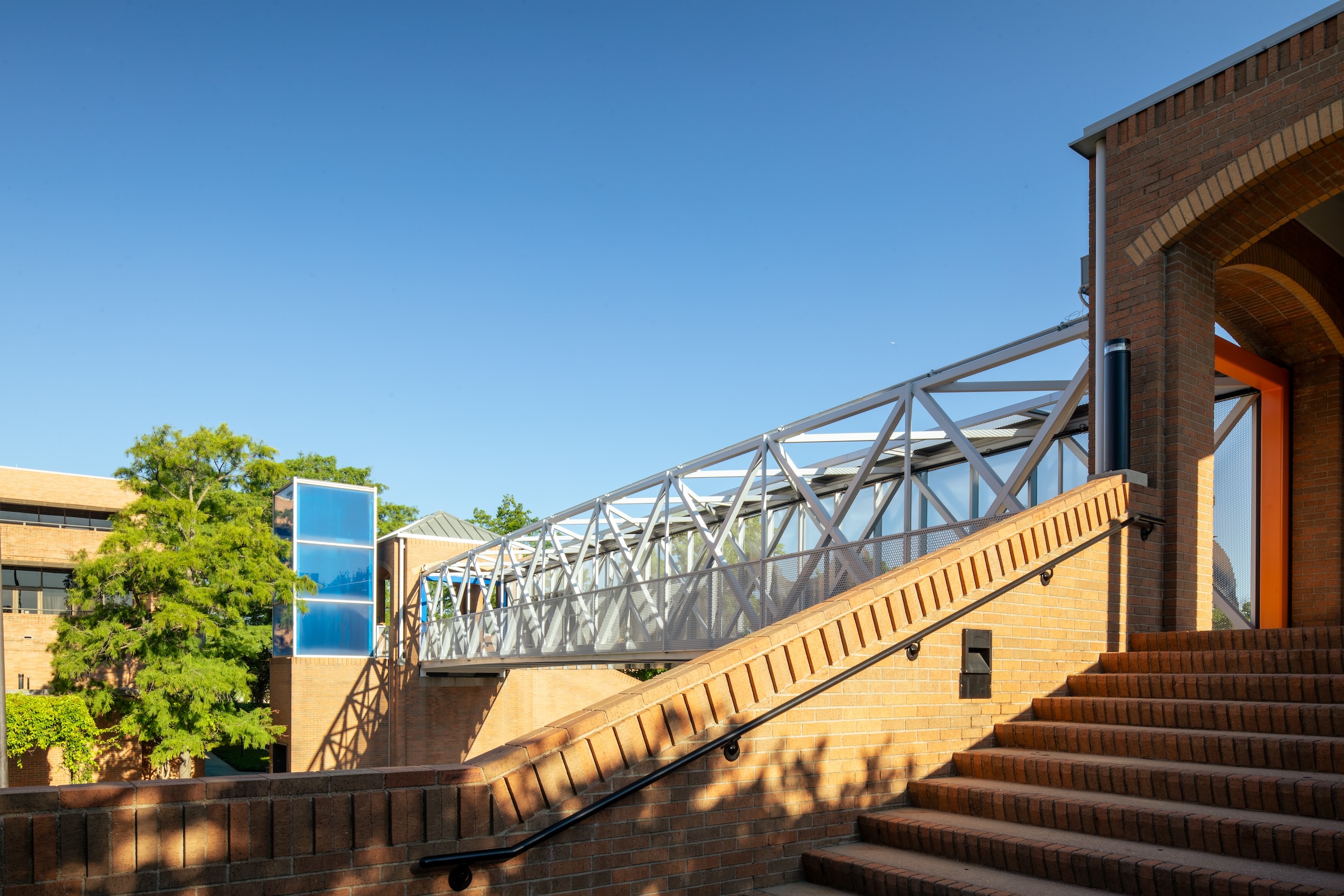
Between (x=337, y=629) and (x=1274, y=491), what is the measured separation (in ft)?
96.7

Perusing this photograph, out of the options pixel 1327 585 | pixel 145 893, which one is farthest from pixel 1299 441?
pixel 145 893

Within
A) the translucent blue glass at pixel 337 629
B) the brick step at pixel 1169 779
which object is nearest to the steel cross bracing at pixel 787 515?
the brick step at pixel 1169 779

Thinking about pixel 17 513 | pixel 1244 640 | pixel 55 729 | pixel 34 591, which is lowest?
pixel 55 729

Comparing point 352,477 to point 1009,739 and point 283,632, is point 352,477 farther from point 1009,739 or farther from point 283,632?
point 1009,739

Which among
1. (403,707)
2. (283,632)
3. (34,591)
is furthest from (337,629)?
(34,591)

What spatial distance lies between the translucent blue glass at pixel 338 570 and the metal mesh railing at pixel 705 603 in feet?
32.1

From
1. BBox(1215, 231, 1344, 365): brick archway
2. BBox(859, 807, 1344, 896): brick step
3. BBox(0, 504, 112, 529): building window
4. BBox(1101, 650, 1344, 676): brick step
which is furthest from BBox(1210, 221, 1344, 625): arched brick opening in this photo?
BBox(0, 504, 112, 529): building window

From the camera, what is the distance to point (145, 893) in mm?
3400

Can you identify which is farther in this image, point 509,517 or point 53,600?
point 509,517

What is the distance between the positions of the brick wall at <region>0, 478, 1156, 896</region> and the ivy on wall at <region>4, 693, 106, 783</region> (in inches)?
1082

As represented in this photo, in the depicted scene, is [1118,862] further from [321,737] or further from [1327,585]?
[321,737]

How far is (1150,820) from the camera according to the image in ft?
14.8

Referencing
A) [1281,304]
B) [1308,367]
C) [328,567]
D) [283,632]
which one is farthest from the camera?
[328,567]

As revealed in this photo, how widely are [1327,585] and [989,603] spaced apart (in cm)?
671
